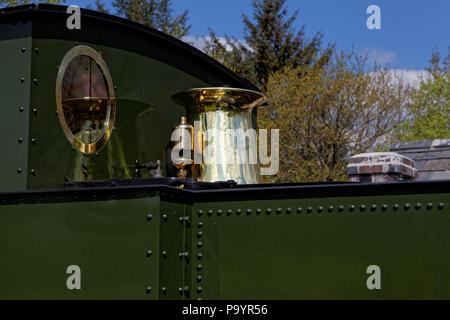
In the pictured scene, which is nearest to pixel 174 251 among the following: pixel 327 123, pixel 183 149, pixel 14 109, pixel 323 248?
pixel 323 248

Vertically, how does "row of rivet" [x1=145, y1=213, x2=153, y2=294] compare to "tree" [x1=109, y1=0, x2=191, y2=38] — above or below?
below

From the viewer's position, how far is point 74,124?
394 centimetres

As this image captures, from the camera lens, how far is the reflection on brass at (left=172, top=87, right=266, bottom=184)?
4406mm

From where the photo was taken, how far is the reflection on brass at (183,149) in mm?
4211

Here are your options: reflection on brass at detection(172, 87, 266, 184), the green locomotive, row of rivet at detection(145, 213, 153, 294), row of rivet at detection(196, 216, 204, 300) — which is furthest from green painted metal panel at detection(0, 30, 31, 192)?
reflection on brass at detection(172, 87, 266, 184)

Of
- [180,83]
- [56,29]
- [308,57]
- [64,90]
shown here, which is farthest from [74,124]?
[308,57]

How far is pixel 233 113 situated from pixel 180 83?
0.83m

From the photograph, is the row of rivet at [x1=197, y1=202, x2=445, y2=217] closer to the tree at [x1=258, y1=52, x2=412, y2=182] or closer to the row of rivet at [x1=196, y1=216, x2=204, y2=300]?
the row of rivet at [x1=196, y1=216, x2=204, y2=300]

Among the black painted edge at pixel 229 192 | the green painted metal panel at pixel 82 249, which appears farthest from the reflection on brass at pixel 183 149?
the green painted metal panel at pixel 82 249

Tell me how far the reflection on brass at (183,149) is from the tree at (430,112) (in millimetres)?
18378

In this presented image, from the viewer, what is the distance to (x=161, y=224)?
10.1 feet

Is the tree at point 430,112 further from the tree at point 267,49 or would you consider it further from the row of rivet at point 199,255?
the row of rivet at point 199,255

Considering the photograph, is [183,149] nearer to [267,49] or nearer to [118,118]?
[118,118]

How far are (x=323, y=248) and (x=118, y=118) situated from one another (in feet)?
6.75
